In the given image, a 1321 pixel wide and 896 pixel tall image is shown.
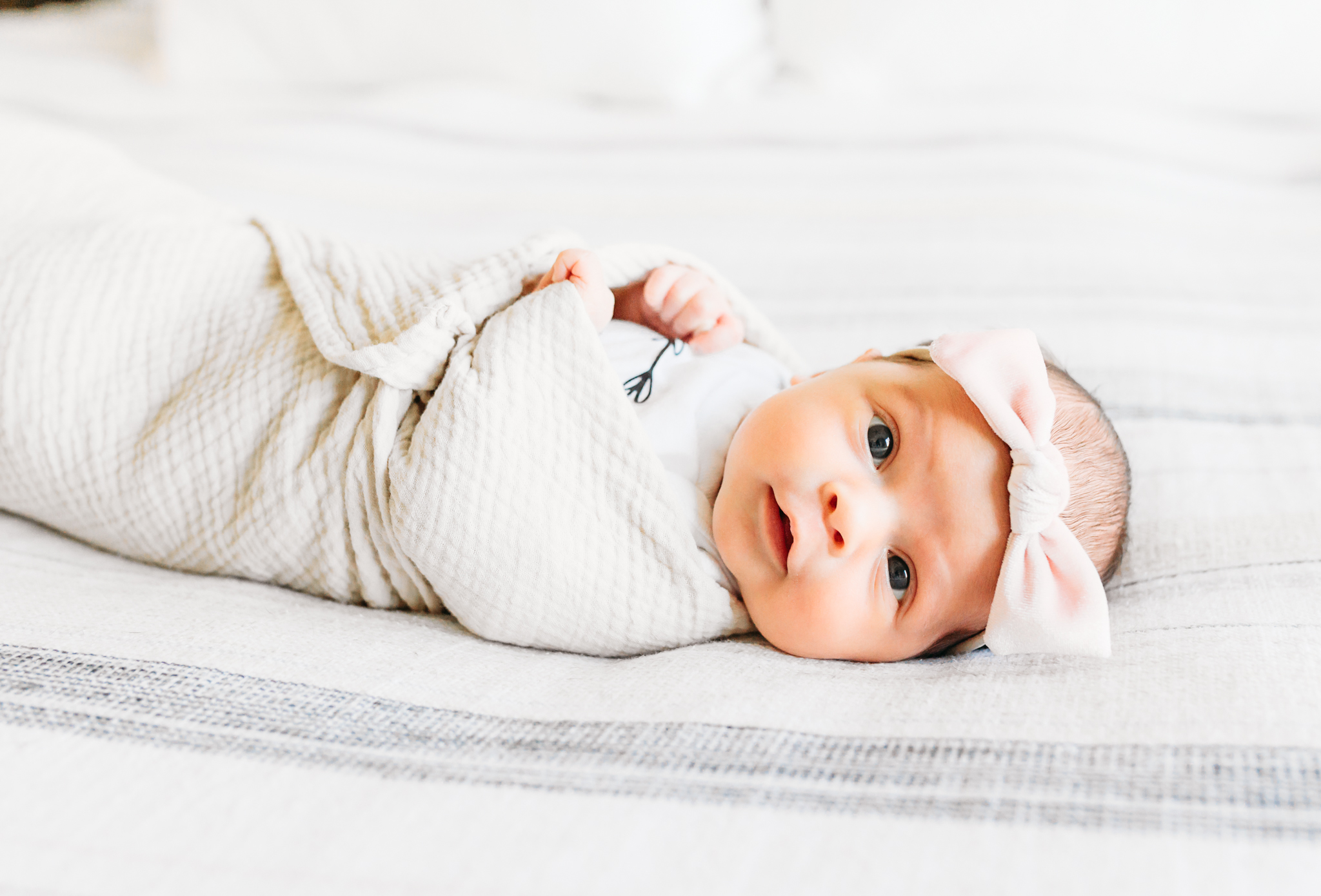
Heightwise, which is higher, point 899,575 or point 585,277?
point 585,277

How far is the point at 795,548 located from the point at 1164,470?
0.45m

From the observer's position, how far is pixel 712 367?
1007 mm

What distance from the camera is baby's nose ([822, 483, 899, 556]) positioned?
0.79 m

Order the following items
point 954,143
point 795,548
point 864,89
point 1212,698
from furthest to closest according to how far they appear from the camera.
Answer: point 864,89 → point 954,143 → point 795,548 → point 1212,698

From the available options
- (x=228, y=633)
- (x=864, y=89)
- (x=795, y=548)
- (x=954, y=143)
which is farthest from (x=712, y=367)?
(x=864, y=89)

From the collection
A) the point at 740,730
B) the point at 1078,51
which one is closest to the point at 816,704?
the point at 740,730

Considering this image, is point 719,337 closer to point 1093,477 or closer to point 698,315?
point 698,315

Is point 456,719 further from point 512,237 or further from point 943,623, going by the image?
point 512,237

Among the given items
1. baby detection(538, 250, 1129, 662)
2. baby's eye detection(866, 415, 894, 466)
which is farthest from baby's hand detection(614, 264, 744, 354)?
baby's eye detection(866, 415, 894, 466)

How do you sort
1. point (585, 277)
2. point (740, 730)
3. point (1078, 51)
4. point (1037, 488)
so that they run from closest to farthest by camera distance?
point (740, 730) < point (1037, 488) < point (585, 277) < point (1078, 51)

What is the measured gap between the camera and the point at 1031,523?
776mm

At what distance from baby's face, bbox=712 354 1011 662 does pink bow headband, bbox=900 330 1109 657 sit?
0.09ft

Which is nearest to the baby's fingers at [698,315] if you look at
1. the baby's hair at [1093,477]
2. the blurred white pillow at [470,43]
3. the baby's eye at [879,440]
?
the baby's eye at [879,440]

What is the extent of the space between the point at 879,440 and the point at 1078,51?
1192 mm
